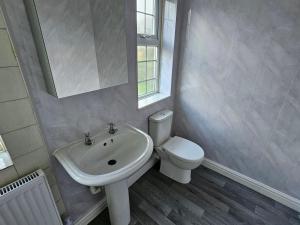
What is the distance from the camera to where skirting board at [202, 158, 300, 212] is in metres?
1.54

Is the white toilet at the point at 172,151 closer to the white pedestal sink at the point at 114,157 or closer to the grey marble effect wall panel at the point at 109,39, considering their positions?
the white pedestal sink at the point at 114,157

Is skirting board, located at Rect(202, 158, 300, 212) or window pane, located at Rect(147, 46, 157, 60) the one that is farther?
window pane, located at Rect(147, 46, 157, 60)

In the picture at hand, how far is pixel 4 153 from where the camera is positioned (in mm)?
839

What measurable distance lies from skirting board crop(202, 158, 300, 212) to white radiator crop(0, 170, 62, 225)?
1746 millimetres

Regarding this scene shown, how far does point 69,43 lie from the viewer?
82 centimetres

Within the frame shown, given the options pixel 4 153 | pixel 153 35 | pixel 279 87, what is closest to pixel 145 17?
pixel 153 35

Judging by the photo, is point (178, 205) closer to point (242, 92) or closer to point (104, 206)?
point (104, 206)

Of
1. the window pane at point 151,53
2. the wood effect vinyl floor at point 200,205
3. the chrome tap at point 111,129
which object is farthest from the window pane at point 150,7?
the wood effect vinyl floor at point 200,205

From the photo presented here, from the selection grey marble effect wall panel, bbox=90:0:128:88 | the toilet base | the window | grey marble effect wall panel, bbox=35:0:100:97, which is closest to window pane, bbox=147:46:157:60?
the window

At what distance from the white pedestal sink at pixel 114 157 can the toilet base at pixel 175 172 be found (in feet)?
2.32

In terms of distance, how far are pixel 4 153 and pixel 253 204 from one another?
211cm

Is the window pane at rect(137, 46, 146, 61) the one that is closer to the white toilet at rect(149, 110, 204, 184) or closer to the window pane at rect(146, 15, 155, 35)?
the window pane at rect(146, 15, 155, 35)

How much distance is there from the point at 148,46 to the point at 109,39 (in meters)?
0.69

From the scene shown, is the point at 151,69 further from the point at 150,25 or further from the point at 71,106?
the point at 71,106
